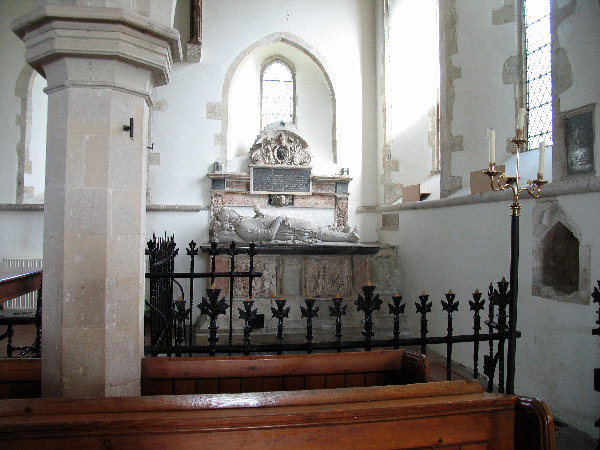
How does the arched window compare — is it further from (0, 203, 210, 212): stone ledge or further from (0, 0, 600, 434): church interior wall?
(0, 203, 210, 212): stone ledge

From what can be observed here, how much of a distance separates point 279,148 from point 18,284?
158 inches

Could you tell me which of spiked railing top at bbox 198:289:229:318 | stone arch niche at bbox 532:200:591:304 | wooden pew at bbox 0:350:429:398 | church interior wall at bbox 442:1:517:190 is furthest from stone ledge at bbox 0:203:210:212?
wooden pew at bbox 0:350:429:398

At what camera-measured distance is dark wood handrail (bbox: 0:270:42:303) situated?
2.80 meters

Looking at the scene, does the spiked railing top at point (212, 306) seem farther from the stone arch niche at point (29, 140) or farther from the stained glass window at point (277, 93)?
the stained glass window at point (277, 93)

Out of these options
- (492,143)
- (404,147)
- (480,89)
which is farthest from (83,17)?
(404,147)

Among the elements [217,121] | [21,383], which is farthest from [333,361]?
[217,121]

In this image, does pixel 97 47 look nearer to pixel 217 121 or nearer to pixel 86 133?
pixel 86 133

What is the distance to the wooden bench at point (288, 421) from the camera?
99cm

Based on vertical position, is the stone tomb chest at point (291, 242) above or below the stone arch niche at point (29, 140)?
below

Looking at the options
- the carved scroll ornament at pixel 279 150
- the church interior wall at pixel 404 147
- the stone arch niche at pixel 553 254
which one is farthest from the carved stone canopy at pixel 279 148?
the stone arch niche at pixel 553 254

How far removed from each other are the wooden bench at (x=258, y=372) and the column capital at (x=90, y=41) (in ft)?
3.57

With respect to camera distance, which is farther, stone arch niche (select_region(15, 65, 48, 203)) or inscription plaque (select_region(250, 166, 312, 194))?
inscription plaque (select_region(250, 166, 312, 194))

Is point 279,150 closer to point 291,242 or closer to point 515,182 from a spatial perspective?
point 291,242

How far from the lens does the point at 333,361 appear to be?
1.63 metres
